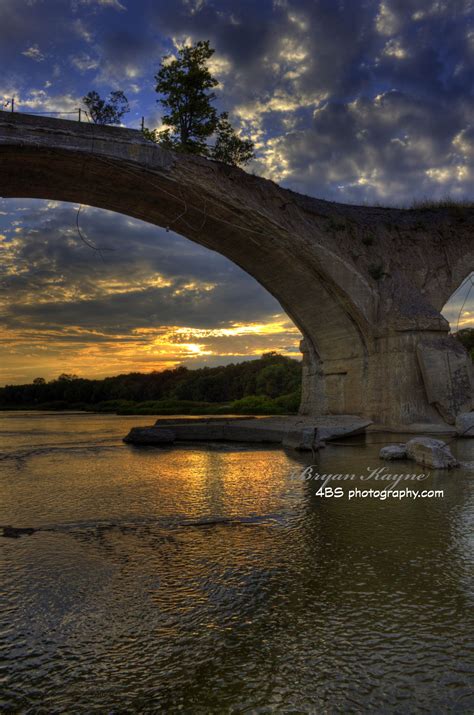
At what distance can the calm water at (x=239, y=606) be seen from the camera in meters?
1.54

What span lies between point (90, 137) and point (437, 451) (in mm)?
9503

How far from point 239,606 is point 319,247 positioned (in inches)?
503

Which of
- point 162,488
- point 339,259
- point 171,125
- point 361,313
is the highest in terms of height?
point 171,125

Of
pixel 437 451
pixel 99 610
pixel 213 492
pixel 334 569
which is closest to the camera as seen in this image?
pixel 99 610

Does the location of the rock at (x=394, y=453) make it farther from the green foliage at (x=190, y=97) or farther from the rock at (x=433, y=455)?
the green foliage at (x=190, y=97)

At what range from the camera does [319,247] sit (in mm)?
13984

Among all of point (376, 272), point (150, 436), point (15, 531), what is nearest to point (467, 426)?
point (376, 272)

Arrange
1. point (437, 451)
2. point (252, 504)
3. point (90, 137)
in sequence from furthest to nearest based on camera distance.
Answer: point (90, 137) < point (437, 451) < point (252, 504)

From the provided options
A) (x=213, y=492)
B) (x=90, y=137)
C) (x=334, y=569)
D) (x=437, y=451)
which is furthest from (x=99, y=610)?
(x=90, y=137)

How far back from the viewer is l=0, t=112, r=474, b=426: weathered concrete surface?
11.3 m

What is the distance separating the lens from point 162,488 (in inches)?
201

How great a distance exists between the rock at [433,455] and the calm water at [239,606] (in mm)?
1948

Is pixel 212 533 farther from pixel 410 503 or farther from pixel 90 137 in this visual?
pixel 90 137

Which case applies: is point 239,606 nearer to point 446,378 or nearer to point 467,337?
point 446,378
